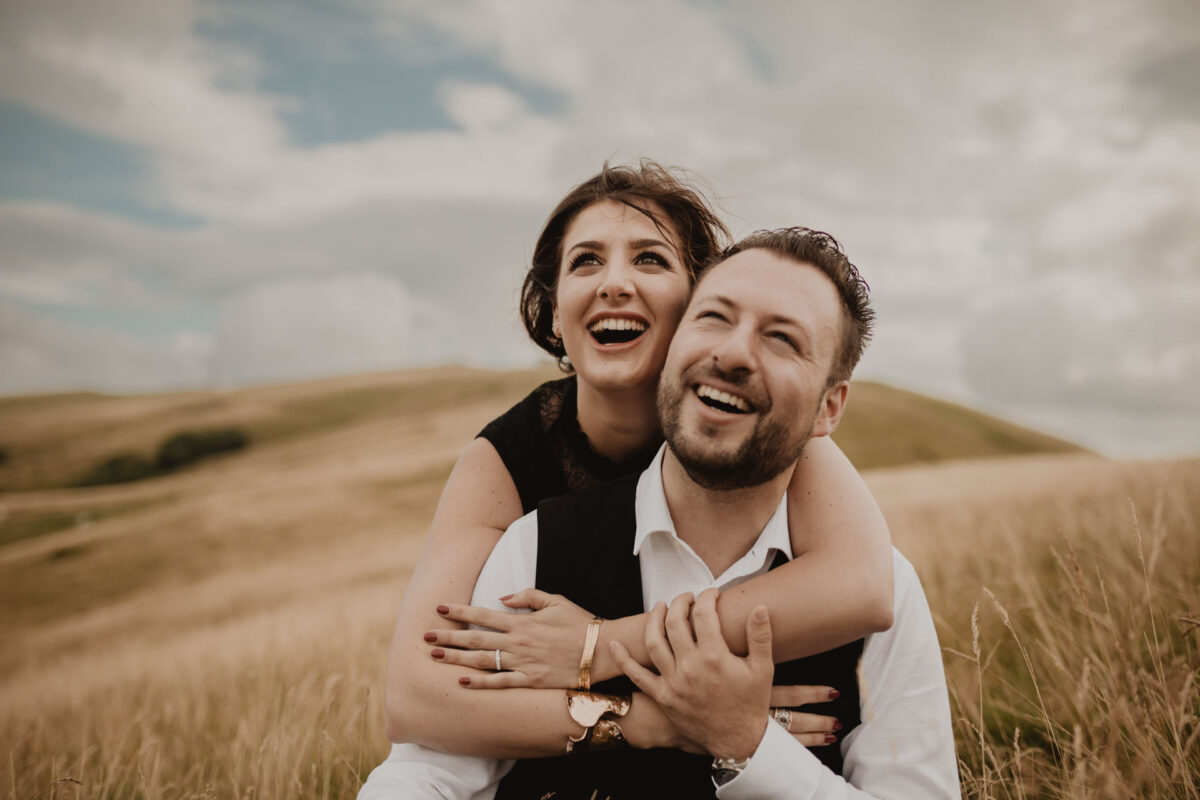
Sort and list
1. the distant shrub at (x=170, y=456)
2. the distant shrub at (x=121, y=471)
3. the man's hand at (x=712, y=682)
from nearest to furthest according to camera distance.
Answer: the man's hand at (x=712, y=682) < the distant shrub at (x=121, y=471) < the distant shrub at (x=170, y=456)

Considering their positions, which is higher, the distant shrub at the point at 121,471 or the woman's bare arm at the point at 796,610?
the woman's bare arm at the point at 796,610

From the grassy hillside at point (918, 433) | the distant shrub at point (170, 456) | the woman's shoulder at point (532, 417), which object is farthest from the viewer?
the distant shrub at point (170, 456)

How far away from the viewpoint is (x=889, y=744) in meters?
2.01

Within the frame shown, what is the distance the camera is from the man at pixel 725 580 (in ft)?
6.24

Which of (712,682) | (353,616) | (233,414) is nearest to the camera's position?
(712,682)

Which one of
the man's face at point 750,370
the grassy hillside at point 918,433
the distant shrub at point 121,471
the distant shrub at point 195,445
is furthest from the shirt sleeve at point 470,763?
the distant shrub at point 195,445

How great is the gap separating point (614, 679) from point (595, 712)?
134 millimetres

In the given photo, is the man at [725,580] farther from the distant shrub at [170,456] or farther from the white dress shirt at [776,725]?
the distant shrub at [170,456]

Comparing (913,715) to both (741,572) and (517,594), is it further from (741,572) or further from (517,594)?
(517,594)

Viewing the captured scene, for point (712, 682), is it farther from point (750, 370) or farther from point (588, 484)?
point (588, 484)

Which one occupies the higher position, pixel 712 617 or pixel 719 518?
pixel 719 518

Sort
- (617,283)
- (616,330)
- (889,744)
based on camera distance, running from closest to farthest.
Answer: (889,744) → (617,283) → (616,330)

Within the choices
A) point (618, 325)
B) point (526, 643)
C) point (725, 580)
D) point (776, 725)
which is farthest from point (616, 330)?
point (776, 725)

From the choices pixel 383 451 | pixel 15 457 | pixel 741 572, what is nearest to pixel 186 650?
pixel 741 572
